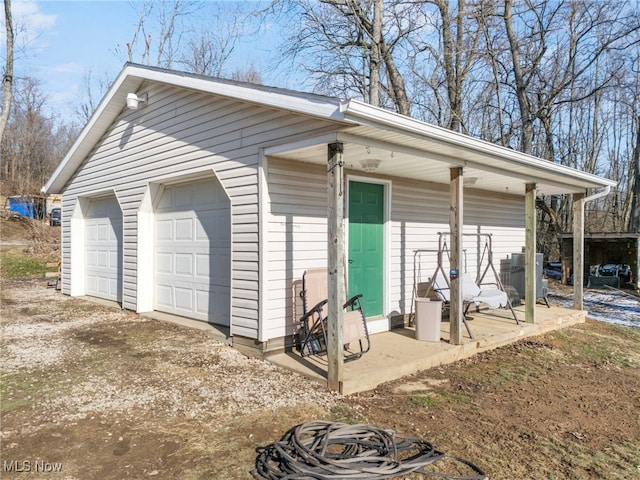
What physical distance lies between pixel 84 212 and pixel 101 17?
386cm

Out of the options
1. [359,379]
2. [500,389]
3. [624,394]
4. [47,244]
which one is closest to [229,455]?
[359,379]

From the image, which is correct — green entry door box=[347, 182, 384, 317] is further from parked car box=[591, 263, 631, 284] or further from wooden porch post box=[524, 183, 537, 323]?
parked car box=[591, 263, 631, 284]

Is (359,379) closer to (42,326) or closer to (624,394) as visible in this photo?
(624,394)

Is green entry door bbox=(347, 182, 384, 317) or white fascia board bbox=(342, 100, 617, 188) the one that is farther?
green entry door bbox=(347, 182, 384, 317)

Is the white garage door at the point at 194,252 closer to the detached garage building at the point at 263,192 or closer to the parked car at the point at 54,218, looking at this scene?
the detached garage building at the point at 263,192

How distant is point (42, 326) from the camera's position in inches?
239

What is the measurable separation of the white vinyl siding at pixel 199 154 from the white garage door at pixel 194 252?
37 cm

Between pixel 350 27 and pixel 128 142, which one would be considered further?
pixel 350 27

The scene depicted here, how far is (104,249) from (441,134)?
6707 millimetres

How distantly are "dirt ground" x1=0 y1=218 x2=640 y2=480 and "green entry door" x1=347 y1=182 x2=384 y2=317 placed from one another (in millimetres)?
1388

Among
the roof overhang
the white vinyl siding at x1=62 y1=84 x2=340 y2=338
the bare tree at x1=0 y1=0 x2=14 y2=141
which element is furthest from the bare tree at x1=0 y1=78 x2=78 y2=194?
the roof overhang

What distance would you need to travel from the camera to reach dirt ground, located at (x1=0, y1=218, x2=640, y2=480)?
2.62 meters

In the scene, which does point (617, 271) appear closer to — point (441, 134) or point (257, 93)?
point (441, 134)
